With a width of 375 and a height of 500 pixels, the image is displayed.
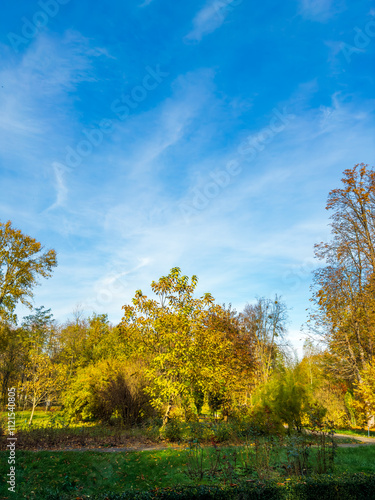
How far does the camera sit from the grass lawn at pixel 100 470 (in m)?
6.07

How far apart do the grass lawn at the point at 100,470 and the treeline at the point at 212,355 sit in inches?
92.9

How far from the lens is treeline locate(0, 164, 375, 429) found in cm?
1185

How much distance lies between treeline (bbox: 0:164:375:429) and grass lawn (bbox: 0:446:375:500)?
2.36 meters

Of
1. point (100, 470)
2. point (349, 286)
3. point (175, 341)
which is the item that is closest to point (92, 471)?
point (100, 470)

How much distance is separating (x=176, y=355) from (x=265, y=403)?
14.2ft

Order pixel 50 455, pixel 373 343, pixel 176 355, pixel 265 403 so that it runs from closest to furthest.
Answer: pixel 50 455, pixel 176 355, pixel 265 403, pixel 373 343

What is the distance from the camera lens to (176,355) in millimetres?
11516

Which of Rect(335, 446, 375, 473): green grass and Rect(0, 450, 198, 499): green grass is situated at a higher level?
Rect(0, 450, 198, 499): green grass

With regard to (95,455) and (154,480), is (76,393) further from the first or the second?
(154,480)

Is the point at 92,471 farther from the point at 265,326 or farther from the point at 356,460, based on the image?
the point at 265,326

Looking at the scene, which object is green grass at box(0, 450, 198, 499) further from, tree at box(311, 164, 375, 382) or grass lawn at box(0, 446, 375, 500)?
tree at box(311, 164, 375, 382)

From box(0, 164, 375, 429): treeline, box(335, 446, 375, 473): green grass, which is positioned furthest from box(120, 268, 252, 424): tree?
box(335, 446, 375, 473): green grass

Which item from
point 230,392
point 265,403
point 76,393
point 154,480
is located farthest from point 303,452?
point 76,393

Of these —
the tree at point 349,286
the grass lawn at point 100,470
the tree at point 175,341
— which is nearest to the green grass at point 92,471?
the grass lawn at point 100,470
